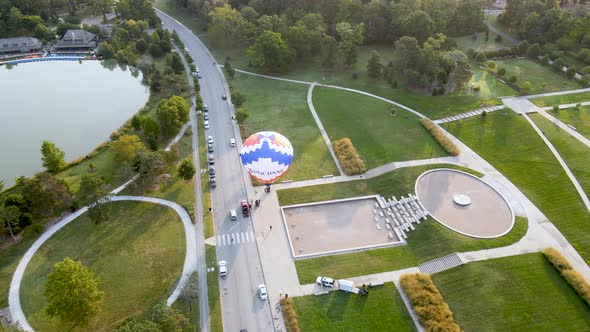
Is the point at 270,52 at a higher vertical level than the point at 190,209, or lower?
higher

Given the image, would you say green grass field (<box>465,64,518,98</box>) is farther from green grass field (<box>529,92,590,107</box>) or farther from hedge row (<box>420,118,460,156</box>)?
hedge row (<box>420,118,460,156</box>)

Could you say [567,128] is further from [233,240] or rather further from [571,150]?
[233,240]

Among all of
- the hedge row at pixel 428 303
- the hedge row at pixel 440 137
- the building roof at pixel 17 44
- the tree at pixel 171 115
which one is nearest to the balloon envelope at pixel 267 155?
the hedge row at pixel 428 303

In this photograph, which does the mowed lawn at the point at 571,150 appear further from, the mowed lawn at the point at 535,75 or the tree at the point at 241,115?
the tree at the point at 241,115

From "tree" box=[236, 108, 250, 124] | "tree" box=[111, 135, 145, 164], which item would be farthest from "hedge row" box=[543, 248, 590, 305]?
"tree" box=[111, 135, 145, 164]

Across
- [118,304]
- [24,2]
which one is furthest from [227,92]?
[24,2]

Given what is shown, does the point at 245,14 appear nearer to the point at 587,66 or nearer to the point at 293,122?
the point at 293,122

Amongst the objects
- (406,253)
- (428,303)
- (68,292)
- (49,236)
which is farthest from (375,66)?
(68,292)
